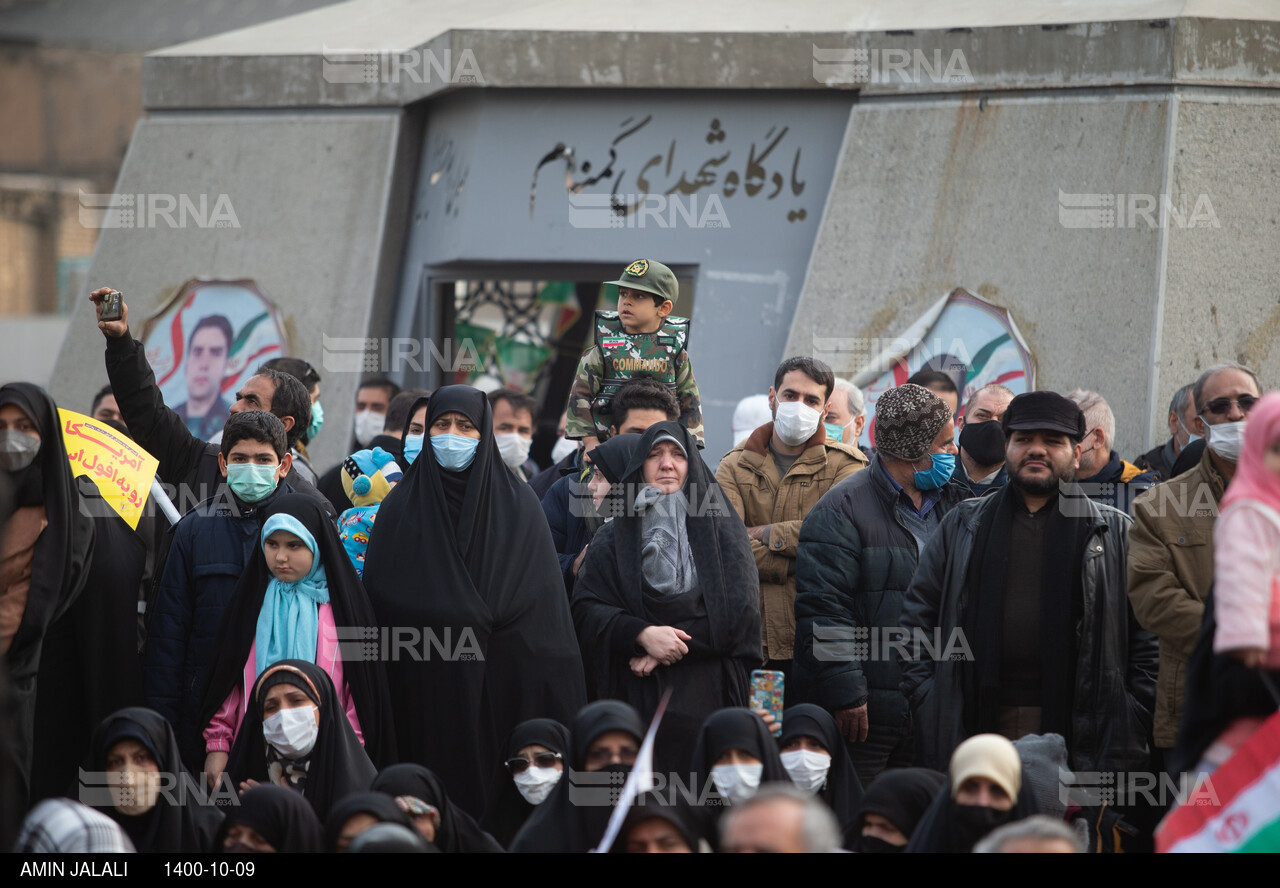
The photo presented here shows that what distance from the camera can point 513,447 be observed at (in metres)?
7.06

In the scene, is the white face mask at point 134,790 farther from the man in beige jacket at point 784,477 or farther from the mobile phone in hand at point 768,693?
the man in beige jacket at point 784,477

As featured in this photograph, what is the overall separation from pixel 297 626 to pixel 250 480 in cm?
58

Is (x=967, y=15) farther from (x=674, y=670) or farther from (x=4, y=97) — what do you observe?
(x=4, y=97)

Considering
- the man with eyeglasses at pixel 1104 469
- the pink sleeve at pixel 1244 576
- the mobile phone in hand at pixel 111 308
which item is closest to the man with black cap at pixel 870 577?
the man with eyeglasses at pixel 1104 469

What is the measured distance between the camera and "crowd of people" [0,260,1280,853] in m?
4.30

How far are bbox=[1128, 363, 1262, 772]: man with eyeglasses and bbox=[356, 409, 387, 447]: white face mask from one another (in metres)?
4.55

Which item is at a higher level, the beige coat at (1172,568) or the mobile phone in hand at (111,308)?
the mobile phone in hand at (111,308)

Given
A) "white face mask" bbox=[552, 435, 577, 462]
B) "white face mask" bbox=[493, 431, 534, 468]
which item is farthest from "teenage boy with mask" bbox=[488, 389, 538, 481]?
"white face mask" bbox=[552, 435, 577, 462]

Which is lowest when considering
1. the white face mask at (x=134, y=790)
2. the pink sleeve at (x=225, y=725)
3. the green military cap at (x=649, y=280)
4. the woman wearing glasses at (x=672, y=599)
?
the white face mask at (x=134, y=790)

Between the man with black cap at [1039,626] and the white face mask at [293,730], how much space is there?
6.28ft

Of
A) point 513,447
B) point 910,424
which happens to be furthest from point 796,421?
point 513,447

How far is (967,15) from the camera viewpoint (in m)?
8.30

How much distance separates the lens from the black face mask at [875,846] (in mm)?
4105

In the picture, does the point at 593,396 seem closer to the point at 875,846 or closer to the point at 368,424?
the point at 368,424
